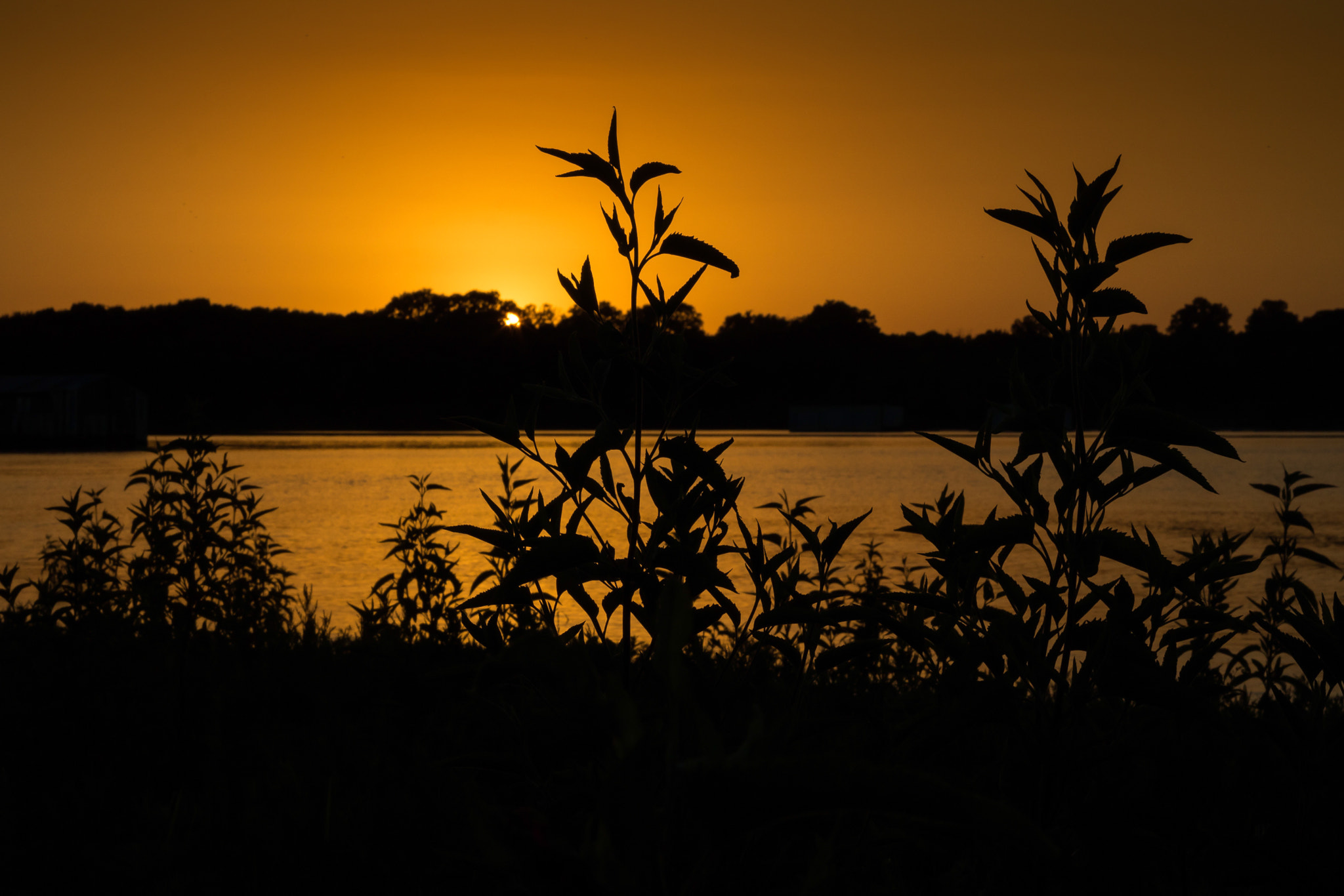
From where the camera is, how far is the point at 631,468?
6.40 feet

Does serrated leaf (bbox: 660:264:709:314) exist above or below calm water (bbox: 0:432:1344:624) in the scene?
above

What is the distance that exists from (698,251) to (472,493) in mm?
18904

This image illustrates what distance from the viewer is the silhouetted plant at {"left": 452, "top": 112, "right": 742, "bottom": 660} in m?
1.78

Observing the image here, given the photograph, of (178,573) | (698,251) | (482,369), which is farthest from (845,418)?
(698,251)

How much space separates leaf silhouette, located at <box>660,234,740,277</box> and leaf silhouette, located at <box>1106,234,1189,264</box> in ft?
2.53

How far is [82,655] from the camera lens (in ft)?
17.1

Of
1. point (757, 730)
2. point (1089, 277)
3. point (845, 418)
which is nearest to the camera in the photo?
point (757, 730)

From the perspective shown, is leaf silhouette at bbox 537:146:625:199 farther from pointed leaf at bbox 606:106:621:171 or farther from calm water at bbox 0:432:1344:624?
calm water at bbox 0:432:1344:624

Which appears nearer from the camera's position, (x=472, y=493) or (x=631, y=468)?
(x=631, y=468)

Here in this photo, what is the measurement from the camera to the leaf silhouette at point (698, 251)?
6.12 feet

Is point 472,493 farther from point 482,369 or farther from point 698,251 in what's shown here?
point 482,369

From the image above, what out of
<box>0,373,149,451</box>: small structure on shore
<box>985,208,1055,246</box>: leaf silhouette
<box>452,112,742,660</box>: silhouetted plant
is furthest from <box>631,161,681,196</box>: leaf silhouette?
<box>0,373,149,451</box>: small structure on shore

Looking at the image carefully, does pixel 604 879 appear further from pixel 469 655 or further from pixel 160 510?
pixel 160 510

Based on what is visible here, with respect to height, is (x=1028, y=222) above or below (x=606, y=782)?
above
